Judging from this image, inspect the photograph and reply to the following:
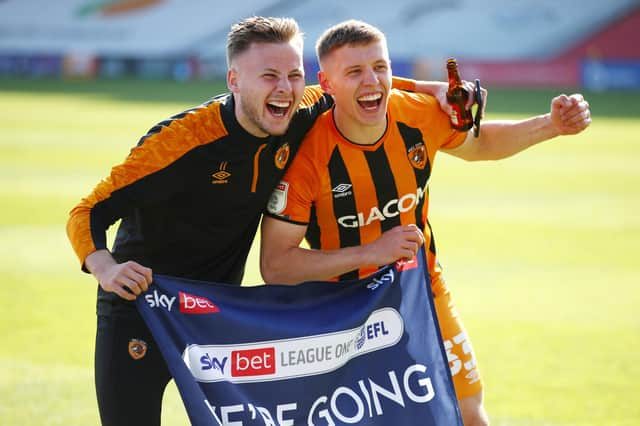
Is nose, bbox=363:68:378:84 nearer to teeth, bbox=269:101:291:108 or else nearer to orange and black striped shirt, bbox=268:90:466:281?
orange and black striped shirt, bbox=268:90:466:281

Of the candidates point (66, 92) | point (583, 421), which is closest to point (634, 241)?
point (583, 421)

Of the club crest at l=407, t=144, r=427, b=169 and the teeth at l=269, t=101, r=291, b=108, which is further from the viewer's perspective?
the club crest at l=407, t=144, r=427, b=169

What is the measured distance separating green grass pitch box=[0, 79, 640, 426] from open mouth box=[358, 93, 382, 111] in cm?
220

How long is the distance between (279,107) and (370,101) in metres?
0.50

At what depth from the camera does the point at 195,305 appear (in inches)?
165

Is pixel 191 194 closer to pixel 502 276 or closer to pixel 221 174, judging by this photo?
pixel 221 174

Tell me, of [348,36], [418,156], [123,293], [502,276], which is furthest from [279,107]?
[502,276]

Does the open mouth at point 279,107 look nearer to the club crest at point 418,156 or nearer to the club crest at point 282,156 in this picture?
the club crest at point 282,156

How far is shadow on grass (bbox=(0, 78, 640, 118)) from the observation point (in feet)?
74.5

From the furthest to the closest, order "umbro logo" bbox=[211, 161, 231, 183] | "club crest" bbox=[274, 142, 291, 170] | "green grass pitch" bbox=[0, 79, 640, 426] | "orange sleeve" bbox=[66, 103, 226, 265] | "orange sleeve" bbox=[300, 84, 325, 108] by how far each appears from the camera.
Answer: "green grass pitch" bbox=[0, 79, 640, 426] < "orange sleeve" bbox=[300, 84, 325, 108] < "club crest" bbox=[274, 142, 291, 170] < "umbro logo" bbox=[211, 161, 231, 183] < "orange sleeve" bbox=[66, 103, 226, 265]

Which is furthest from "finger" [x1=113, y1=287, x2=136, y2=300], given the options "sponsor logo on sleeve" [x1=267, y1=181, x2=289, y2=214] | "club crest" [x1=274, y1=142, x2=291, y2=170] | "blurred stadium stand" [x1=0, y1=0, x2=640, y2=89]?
"blurred stadium stand" [x1=0, y1=0, x2=640, y2=89]

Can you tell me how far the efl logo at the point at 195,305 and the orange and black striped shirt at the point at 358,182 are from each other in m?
0.61

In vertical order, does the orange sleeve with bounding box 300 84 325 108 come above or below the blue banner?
above

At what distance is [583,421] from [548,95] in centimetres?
2234
